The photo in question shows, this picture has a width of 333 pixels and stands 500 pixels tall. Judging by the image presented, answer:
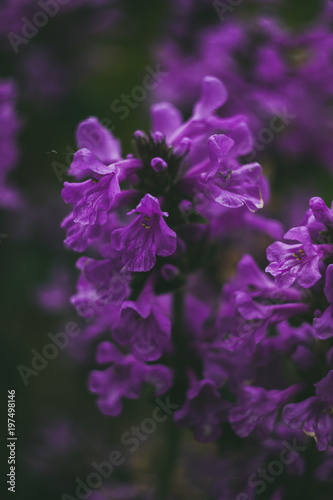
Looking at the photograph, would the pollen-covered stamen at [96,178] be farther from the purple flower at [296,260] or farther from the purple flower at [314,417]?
the purple flower at [314,417]

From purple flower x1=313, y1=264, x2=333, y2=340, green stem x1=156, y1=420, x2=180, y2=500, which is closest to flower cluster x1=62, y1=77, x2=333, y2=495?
purple flower x1=313, y1=264, x2=333, y2=340

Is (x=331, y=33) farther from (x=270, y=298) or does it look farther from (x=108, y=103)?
(x=270, y=298)

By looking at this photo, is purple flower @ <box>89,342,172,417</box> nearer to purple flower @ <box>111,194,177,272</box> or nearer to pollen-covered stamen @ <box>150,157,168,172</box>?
purple flower @ <box>111,194,177,272</box>

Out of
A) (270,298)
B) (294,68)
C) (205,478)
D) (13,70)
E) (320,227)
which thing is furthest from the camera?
(13,70)

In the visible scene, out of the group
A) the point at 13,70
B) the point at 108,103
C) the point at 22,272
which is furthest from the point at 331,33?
the point at 22,272

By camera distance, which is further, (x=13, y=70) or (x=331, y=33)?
(x=13, y=70)

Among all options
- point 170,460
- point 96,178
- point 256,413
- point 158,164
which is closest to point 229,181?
point 158,164
